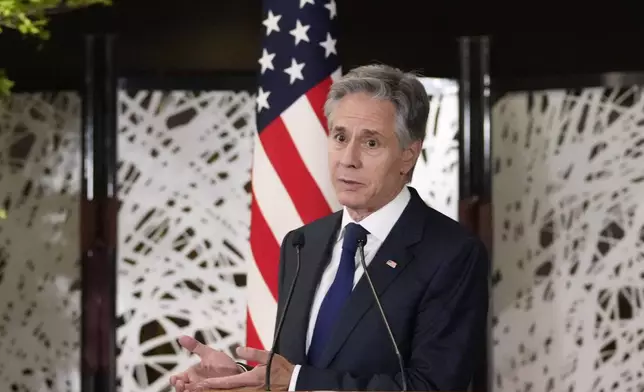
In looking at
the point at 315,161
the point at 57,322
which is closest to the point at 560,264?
the point at 315,161

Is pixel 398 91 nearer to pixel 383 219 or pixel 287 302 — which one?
pixel 383 219

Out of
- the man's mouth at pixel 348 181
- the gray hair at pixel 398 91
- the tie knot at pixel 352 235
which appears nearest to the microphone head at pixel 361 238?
the tie knot at pixel 352 235

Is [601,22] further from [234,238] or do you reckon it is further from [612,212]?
[234,238]

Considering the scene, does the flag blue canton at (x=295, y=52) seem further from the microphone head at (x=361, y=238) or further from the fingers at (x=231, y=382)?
the fingers at (x=231, y=382)

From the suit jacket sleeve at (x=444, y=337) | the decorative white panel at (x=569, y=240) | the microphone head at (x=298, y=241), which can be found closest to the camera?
the suit jacket sleeve at (x=444, y=337)

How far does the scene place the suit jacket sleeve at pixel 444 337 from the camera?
1.85 meters

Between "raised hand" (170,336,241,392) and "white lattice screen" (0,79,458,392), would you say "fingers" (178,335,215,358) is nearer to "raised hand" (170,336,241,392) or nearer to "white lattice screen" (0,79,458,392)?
"raised hand" (170,336,241,392)

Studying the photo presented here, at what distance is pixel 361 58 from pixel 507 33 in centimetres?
63

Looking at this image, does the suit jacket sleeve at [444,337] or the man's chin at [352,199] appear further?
the man's chin at [352,199]

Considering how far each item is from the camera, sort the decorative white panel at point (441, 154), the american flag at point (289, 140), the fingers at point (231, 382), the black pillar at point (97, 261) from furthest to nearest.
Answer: the black pillar at point (97, 261)
the decorative white panel at point (441, 154)
the american flag at point (289, 140)
the fingers at point (231, 382)

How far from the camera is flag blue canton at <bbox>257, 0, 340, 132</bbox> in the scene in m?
3.00

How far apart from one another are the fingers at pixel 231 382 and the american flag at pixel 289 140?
3.90ft

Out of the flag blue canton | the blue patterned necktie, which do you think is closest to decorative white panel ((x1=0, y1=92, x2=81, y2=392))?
the flag blue canton

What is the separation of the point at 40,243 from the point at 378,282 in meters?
2.73
